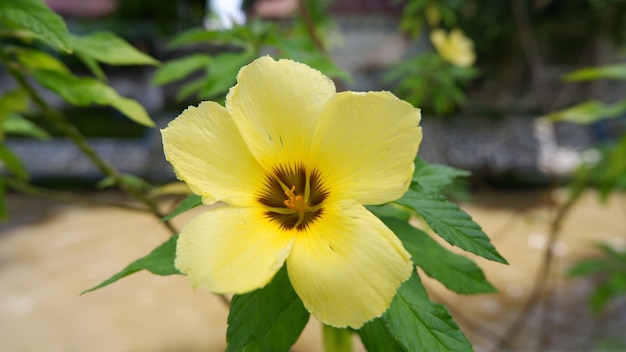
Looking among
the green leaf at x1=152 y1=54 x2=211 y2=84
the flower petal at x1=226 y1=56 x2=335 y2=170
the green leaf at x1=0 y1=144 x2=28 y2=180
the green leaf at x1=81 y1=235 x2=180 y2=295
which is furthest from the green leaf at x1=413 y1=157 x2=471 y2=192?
the green leaf at x1=0 y1=144 x2=28 y2=180

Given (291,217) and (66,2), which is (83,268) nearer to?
(291,217)

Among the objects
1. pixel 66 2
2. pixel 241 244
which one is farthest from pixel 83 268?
pixel 66 2

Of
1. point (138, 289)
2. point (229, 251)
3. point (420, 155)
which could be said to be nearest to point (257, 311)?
point (229, 251)

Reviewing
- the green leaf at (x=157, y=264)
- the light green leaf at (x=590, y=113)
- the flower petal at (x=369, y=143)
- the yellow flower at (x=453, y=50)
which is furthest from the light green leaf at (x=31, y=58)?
the yellow flower at (x=453, y=50)

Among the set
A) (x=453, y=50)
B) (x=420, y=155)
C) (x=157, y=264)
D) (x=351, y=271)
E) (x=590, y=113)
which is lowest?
(x=157, y=264)

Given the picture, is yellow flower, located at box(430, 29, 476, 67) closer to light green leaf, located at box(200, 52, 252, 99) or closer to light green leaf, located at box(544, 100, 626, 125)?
light green leaf, located at box(544, 100, 626, 125)

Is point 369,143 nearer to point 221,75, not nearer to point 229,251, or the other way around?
point 229,251

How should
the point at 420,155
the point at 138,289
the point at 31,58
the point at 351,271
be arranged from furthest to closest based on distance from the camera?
1. the point at 138,289
2. the point at 420,155
3. the point at 31,58
4. the point at 351,271
